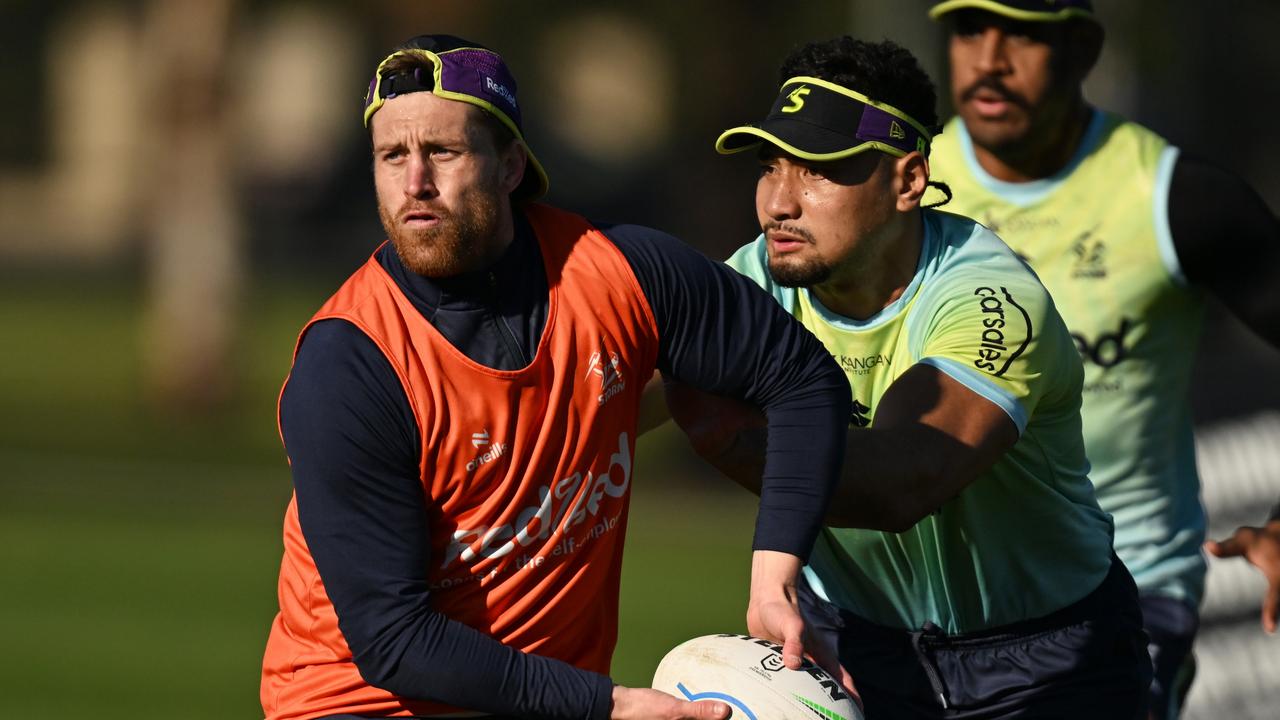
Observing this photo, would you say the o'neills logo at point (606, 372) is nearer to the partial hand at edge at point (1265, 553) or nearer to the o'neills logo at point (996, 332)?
the o'neills logo at point (996, 332)

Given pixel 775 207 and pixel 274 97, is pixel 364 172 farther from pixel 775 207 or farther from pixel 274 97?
pixel 775 207

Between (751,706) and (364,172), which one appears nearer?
(751,706)

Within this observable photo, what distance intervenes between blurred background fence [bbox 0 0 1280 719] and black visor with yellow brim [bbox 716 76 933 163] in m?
4.22

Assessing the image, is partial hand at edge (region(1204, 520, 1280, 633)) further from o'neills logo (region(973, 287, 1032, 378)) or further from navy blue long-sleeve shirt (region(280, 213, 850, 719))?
navy blue long-sleeve shirt (region(280, 213, 850, 719))

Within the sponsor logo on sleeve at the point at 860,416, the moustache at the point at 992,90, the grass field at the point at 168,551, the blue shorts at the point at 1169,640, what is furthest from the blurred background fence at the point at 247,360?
the sponsor logo on sleeve at the point at 860,416

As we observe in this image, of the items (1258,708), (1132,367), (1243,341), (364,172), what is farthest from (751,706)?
(364,172)

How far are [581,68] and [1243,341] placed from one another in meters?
42.5

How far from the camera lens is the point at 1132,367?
260 inches

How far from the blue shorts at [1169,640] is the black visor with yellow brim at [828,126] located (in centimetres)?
198

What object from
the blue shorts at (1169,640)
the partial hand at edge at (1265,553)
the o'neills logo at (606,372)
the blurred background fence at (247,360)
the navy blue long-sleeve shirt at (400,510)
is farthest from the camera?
the blurred background fence at (247,360)

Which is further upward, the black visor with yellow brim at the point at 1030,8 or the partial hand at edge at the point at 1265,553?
the black visor with yellow brim at the point at 1030,8

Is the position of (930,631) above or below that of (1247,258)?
below

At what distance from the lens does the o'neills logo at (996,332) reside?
524 cm

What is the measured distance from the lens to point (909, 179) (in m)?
5.59
